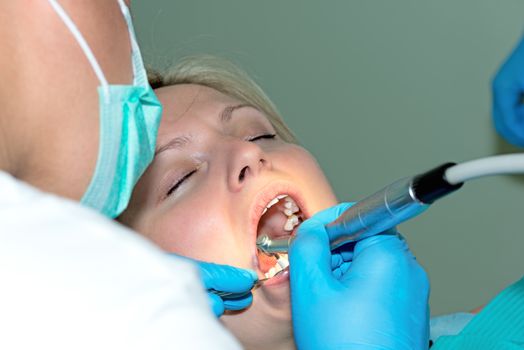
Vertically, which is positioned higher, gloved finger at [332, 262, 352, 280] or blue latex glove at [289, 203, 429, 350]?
blue latex glove at [289, 203, 429, 350]

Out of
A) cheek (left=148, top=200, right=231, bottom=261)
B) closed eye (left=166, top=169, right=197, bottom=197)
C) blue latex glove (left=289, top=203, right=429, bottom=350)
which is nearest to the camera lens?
blue latex glove (left=289, top=203, right=429, bottom=350)

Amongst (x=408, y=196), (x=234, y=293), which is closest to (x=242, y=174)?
(x=234, y=293)

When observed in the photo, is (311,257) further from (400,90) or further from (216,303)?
(400,90)

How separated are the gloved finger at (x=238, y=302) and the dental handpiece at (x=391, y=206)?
20 centimetres

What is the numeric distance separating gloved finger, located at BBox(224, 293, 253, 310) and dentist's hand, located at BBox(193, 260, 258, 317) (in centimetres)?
4

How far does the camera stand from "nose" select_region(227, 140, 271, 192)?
158 centimetres

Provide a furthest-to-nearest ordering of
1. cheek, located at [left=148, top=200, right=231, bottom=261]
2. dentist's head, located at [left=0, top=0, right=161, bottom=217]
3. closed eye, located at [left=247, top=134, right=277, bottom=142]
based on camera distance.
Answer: closed eye, located at [left=247, top=134, right=277, bottom=142], cheek, located at [left=148, top=200, right=231, bottom=261], dentist's head, located at [left=0, top=0, right=161, bottom=217]

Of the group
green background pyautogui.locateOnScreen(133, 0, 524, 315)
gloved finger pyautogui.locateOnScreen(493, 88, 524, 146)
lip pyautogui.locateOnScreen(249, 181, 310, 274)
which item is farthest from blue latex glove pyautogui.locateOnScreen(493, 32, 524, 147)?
green background pyautogui.locateOnScreen(133, 0, 524, 315)

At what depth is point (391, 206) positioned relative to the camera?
124 cm

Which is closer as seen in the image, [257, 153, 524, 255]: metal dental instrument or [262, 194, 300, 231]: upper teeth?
[257, 153, 524, 255]: metal dental instrument

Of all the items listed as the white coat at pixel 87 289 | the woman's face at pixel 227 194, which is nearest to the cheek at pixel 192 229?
the woman's face at pixel 227 194

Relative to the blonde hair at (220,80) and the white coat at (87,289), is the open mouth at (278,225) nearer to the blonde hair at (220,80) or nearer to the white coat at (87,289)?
the blonde hair at (220,80)

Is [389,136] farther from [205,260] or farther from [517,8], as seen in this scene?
[205,260]

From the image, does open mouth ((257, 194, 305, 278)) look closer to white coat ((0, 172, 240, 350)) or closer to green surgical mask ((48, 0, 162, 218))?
green surgical mask ((48, 0, 162, 218))
